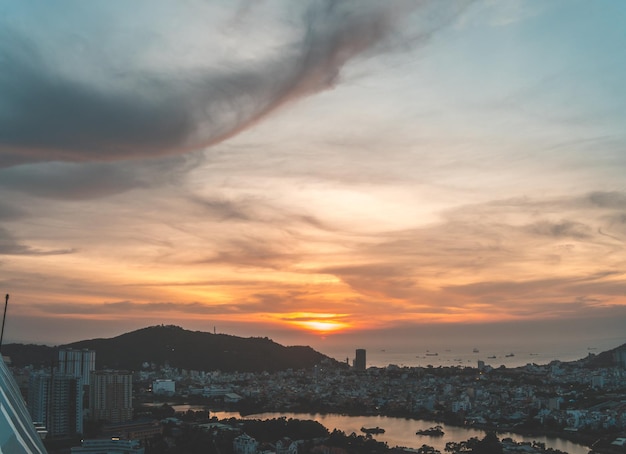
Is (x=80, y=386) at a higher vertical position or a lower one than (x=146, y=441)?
higher

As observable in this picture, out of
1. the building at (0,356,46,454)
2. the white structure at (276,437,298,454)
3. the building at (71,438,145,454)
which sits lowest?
the white structure at (276,437,298,454)

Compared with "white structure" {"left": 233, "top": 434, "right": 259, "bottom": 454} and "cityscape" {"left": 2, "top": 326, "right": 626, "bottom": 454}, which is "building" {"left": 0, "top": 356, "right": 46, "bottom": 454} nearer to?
"cityscape" {"left": 2, "top": 326, "right": 626, "bottom": 454}

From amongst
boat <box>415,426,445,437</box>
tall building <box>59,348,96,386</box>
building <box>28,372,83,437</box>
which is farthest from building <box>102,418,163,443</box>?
tall building <box>59,348,96,386</box>

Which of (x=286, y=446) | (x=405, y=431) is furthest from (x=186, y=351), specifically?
(x=286, y=446)

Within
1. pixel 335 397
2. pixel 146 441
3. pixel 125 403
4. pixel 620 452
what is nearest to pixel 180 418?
pixel 125 403

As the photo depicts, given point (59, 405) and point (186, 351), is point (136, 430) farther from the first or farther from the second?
point (186, 351)

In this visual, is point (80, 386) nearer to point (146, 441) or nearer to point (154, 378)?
point (146, 441)
